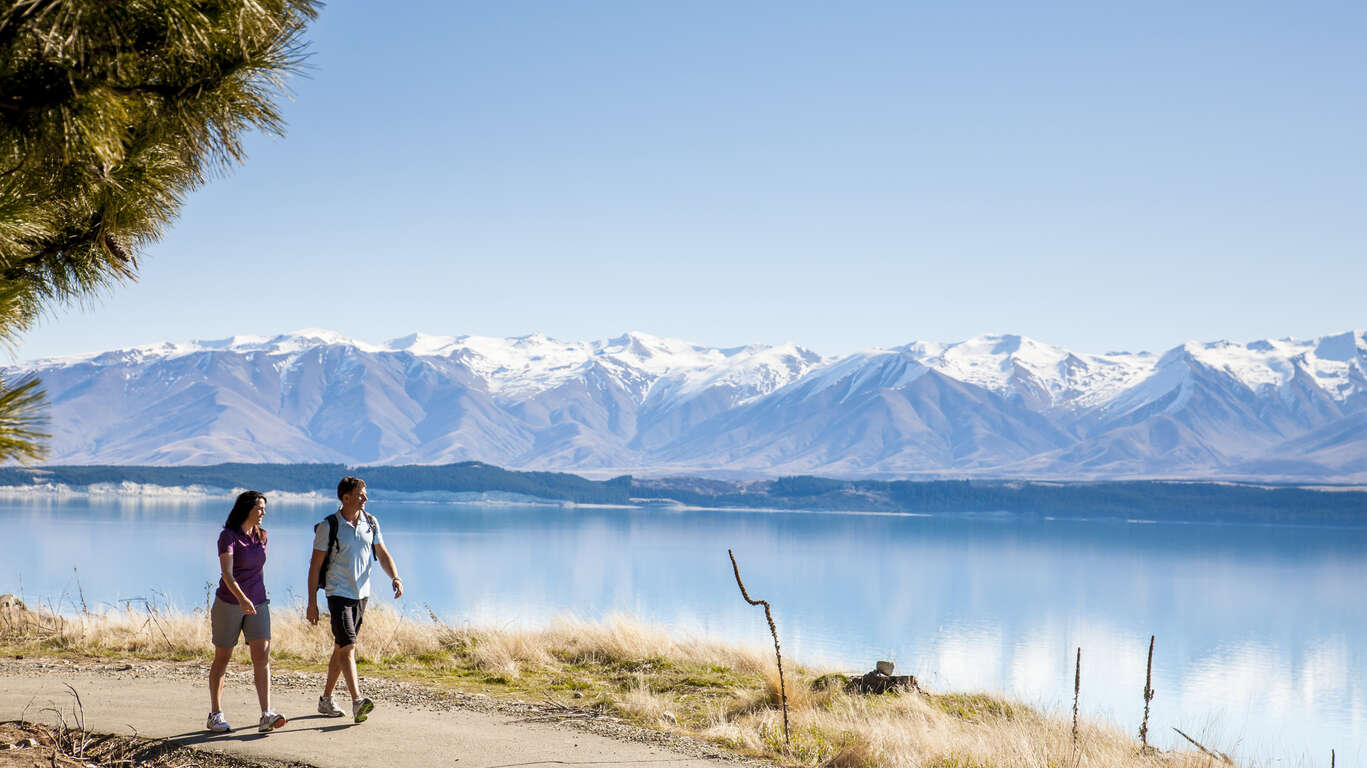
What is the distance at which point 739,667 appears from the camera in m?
12.4

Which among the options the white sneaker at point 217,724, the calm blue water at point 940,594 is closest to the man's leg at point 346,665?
the white sneaker at point 217,724

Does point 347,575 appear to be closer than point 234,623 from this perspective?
No

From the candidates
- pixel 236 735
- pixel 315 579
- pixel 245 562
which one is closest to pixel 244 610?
pixel 245 562

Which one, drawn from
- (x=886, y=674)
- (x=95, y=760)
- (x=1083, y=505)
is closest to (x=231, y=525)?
(x=95, y=760)

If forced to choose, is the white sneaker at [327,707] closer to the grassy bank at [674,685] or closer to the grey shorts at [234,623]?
the grey shorts at [234,623]

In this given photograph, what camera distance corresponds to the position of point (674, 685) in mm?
11172

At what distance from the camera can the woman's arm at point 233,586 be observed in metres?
7.47

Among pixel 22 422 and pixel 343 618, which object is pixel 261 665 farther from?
pixel 22 422

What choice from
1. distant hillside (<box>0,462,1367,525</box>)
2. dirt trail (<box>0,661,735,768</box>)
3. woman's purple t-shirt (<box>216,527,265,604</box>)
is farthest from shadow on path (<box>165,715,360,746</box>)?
distant hillside (<box>0,462,1367,525</box>)

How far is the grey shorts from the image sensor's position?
768 centimetres

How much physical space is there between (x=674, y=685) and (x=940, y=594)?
178 feet

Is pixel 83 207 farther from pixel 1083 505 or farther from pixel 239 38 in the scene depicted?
pixel 1083 505

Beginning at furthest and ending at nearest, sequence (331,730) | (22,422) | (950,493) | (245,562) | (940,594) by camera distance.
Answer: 1. (950,493)
2. (940,594)
3. (331,730)
4. (245,562)
5. (22,422)

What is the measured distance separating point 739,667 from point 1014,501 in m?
188
